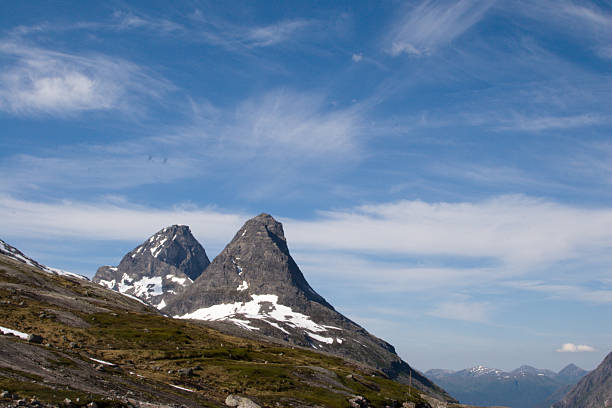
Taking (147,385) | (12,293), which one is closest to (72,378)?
(147,385)

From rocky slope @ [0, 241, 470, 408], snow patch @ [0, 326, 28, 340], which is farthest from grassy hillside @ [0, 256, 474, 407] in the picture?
snow patch @ [0, 326, 28, 340]

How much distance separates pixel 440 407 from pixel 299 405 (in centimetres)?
5983

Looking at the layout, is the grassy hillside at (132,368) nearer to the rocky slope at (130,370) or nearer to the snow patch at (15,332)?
the rocky slope at (130,370)

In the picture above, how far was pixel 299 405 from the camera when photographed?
7806 cm

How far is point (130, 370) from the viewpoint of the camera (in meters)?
78.6

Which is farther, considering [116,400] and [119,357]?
[119,357]

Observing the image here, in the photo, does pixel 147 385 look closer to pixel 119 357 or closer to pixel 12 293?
pixel 119 357

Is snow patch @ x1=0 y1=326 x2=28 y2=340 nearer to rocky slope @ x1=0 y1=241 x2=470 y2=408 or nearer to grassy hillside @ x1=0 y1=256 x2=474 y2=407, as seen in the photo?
rocky slope @ x1=0 y1=241 x2=470 y2=408

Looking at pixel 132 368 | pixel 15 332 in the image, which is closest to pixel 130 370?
pixel 132 368

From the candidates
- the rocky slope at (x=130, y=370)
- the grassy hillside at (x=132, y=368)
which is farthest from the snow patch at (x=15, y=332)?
the grassy hillside at (x=132, y=368)

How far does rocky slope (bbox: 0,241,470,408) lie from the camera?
52.8m

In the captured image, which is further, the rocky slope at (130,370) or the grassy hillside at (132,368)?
the grassy hillside at (132,368)

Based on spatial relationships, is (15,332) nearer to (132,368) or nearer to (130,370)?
(132,368)

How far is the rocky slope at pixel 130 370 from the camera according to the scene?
52.8 meters
